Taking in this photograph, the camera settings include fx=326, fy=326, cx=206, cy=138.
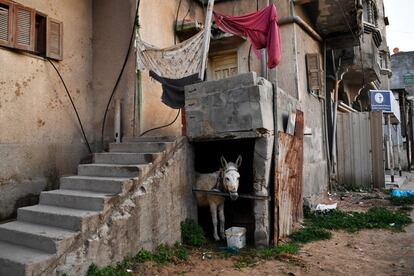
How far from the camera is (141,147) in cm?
679

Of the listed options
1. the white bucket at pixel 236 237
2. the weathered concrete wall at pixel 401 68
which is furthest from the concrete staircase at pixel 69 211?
the weathered concrete wall at pixel 401 68

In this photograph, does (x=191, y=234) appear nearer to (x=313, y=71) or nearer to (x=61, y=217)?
(x=61, y=217)

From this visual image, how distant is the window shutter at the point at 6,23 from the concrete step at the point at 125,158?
9.58 feet

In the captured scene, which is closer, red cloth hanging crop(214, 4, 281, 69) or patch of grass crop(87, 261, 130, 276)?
patch of grass crop(87, 261, 130, 276)

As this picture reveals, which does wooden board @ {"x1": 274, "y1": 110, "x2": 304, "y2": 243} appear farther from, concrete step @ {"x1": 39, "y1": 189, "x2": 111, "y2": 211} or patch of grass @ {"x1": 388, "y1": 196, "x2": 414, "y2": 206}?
patch of grass @ {"x1": 388, "y1": 196, "x2": 414, "y2": 206}

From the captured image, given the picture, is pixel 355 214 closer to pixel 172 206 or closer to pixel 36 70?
pixel 172 206

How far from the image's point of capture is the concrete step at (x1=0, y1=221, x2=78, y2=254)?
4.40 m

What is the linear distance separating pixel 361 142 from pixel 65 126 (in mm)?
10458

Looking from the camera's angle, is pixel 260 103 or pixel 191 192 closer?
pixel 260 103

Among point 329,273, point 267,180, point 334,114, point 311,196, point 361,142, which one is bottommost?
point 329,273

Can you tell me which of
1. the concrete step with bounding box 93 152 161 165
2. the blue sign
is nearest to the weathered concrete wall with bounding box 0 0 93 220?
the concrete step with bounding box 93 152 161 165

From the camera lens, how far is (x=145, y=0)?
8.49 m

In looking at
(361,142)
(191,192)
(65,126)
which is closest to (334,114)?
(361,142)

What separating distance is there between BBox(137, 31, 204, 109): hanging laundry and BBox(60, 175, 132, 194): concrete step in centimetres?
250
